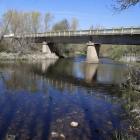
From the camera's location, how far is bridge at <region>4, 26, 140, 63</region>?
2888 centimetres

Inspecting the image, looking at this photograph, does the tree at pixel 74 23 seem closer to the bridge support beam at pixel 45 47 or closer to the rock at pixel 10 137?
the bridge support beam at pixel 45 47

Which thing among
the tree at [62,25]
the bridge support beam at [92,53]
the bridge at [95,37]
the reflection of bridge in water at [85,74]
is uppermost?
the tree at [62,25]

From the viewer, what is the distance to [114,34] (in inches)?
1188

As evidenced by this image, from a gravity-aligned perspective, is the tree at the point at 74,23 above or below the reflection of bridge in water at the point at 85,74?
above

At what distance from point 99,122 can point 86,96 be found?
3439 mm

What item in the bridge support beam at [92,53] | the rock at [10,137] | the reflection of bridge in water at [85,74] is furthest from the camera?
the bridge support beam at [92,53]

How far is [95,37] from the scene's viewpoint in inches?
1357

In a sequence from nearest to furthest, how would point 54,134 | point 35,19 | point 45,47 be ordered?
point 54,134 → point 45,47 → point 35,19

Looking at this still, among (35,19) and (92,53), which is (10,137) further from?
(35,19)

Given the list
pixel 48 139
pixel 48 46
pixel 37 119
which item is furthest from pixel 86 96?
pixel 48 46

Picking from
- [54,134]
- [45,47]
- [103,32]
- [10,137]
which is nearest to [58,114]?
[54,134]

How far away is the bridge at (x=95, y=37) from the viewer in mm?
28877

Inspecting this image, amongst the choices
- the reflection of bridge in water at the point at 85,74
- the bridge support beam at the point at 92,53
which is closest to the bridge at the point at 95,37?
the bridge support beam at the point at 92,53

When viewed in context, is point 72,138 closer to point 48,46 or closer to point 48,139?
point 48,139
